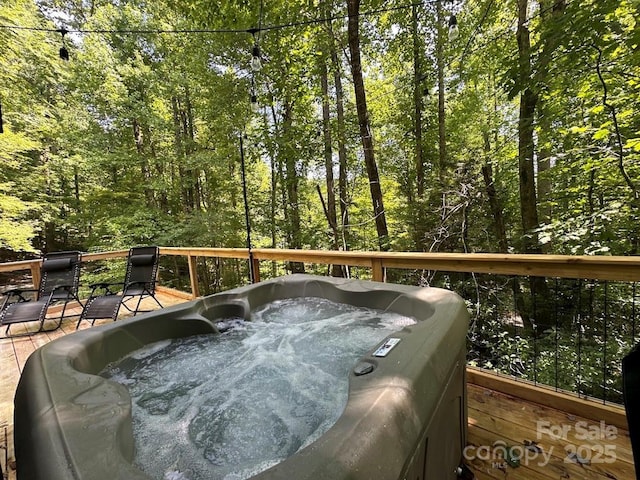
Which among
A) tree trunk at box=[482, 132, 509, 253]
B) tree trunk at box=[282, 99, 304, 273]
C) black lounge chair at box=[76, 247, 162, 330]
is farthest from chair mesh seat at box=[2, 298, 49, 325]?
tree trunk at box=[482, 132, 509, 253]

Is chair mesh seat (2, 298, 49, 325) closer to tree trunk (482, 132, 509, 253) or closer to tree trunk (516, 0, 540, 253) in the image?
tree trunk (516, 0, 540, 253)

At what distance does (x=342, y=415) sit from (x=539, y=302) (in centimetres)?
369

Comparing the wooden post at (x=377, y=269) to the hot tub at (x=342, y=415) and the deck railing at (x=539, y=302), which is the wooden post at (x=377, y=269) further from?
the hot tub at (x=342, y=415)

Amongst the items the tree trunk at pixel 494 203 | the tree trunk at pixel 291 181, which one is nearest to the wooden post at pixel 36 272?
the tree trunk at pixel 291 181

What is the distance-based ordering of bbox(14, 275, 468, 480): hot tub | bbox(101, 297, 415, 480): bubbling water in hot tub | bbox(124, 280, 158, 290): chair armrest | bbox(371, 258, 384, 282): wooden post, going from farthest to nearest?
bbox(124, 280, 158, 290): chair armrest
bbox(371, 258, 384, 282): wooden post
bbox(101, 297, 415, 480): bubbling water in hot tub
bbox(14, 275, 468, 480): hot tub

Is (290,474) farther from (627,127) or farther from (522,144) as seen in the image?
(522,144)

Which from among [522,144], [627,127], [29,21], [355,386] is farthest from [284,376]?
[29,21]

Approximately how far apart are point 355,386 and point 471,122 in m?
6.01

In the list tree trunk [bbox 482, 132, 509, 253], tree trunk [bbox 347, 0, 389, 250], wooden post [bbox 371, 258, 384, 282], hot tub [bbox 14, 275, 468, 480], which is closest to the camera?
hot tub [bbox 14, 275, 468, 480]

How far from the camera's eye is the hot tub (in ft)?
2.12

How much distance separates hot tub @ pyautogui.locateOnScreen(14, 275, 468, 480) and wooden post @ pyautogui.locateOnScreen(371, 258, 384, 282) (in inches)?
22.5

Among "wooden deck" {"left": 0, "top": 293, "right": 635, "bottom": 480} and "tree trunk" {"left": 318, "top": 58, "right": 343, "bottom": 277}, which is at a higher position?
"tree trunk" {"left": 318, "top": 58, "right": 343, "bottom": 277}

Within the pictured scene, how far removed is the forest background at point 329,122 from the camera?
2.80m

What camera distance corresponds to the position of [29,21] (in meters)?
5.78
